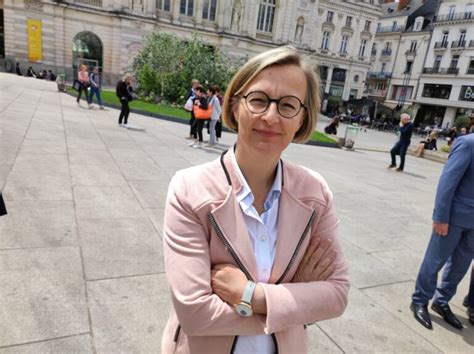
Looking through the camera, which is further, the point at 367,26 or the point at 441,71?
the point at 367,26

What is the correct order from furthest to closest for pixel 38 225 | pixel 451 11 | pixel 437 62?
pixel 437 62
pixel 451 11
pixel 38 225

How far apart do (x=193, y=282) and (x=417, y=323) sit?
9.19 ft

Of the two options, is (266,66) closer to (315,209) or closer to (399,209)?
(315,209)

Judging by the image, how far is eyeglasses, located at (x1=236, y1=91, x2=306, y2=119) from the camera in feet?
4.66

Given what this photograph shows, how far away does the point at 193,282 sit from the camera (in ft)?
4.35

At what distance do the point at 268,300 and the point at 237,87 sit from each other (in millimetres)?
905

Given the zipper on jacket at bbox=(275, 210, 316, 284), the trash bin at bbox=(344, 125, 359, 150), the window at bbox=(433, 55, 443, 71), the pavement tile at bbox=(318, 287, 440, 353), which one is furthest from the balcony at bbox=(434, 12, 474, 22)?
the zipper on jacket at bbox=(275, 210, 316, 284)

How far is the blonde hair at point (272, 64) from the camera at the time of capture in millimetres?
1429

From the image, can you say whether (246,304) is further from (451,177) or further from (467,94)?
(467,94)

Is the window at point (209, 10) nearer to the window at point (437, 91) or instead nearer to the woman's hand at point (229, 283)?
the window at point (437, 91)

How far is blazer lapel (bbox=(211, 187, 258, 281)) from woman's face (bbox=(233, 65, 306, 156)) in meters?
0.29

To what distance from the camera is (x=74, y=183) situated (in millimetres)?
5621

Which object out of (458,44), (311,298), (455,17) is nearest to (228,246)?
(311,298)

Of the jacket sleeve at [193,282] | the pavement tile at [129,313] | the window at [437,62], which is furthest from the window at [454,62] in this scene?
the jacket sleeve at [193,282]
